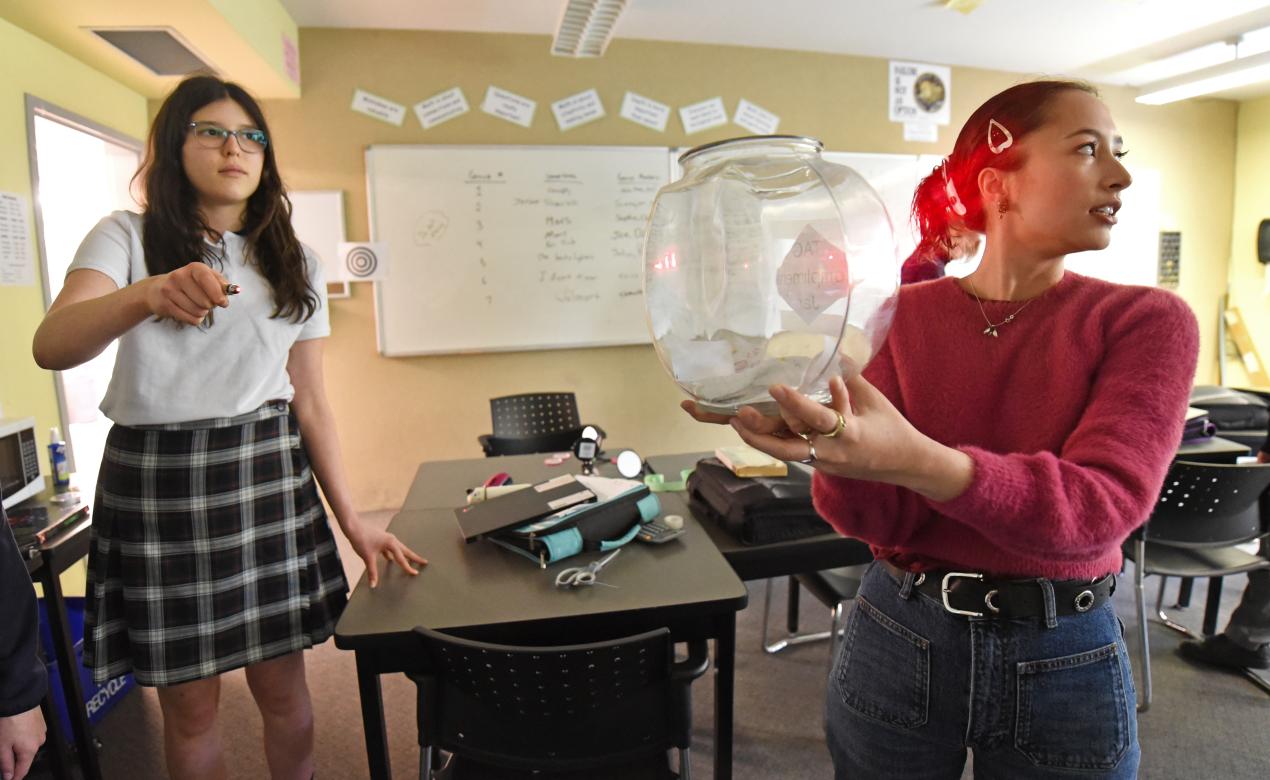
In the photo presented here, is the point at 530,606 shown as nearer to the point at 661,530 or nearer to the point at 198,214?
the point at 661,530

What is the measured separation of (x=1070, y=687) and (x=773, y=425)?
51 cm

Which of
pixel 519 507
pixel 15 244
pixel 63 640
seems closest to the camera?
pixel 519 507

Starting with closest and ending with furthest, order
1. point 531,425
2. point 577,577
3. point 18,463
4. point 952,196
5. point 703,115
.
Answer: point 952,196 → point 577,577 → point 18,463 → point 531,425 → point 703,115

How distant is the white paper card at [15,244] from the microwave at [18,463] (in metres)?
0.80

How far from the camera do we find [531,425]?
3158 millimetres

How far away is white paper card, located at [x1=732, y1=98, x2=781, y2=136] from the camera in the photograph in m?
4.09

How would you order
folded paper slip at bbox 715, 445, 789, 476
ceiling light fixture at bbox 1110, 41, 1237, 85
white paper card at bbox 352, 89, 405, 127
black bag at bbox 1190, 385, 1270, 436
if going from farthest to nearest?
ceiling light fixture at bbox 1110, 41, 1237, 85 < white paper card at bbox 352, 89, 405, 127 < black bag at bbox 1190, 385, 1270, 436 < folded paper slip at bbox 715, 445, 789, 476

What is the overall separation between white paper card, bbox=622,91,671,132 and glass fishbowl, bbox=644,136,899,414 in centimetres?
345

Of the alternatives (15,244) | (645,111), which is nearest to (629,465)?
(15,244)

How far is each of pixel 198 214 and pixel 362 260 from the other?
2543mm

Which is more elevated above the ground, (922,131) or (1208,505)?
(922,131)

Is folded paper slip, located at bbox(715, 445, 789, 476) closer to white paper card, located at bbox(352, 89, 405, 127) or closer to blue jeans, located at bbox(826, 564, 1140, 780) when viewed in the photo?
blue jeans, located at bbox(826, 564, 1140, 780)

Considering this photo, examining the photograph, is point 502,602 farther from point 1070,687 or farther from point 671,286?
point 1070,687

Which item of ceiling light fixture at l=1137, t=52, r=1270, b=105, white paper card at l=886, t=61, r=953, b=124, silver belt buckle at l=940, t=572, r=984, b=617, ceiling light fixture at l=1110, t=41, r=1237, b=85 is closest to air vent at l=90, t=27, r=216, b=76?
silver belt buckle at l=940, t=572, r=984, b=617
